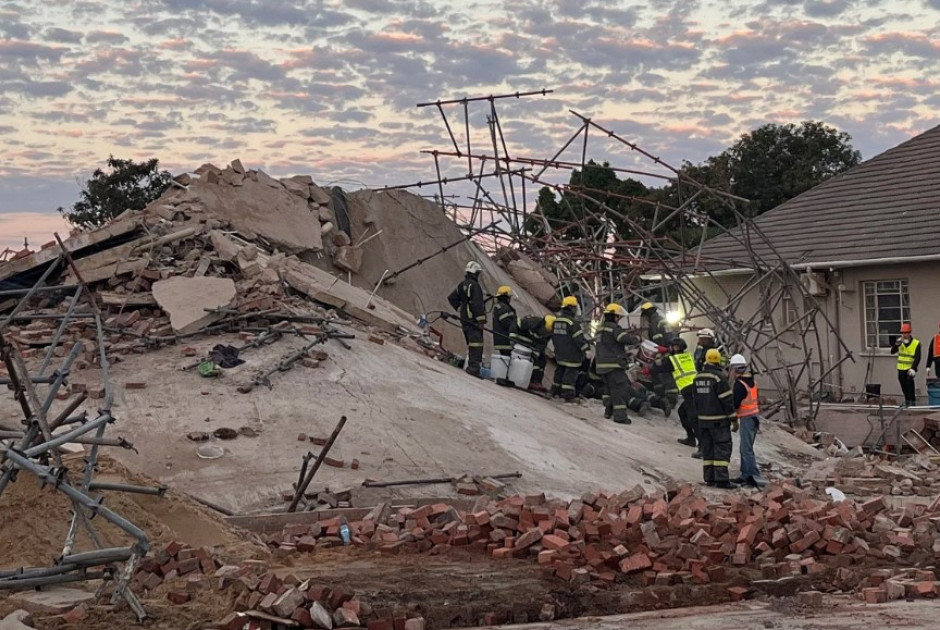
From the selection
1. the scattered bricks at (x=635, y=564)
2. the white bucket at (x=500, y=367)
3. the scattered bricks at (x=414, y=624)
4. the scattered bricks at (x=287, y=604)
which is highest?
the white bucket at (x=500, y=367)

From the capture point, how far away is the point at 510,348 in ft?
63.1

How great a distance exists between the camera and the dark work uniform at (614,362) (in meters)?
17.7

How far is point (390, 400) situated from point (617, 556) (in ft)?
20.1

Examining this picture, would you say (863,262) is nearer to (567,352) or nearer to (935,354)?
(935,354)

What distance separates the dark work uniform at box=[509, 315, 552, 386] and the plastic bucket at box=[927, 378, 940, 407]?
6.65 metres

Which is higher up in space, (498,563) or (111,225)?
(111,225)

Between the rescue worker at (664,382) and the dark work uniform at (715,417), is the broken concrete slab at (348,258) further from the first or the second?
the dark work uniform at (715,417)

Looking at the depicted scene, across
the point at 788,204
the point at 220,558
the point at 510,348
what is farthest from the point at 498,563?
the point at 788,204

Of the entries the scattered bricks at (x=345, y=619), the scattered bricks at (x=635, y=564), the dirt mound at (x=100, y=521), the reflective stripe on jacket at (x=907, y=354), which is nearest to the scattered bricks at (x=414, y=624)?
the scattered bricks at (x=345, y=619)

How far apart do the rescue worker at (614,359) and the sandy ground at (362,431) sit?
2.35 ft

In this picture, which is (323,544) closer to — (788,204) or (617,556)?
(617,556)

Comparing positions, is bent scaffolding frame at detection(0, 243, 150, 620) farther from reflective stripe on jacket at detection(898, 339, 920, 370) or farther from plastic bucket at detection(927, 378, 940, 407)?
reflective stripe on jacket at detection(898, 339, 920, 370)

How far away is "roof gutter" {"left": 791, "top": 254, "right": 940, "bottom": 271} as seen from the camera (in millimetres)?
22266

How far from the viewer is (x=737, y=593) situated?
9016 mm
